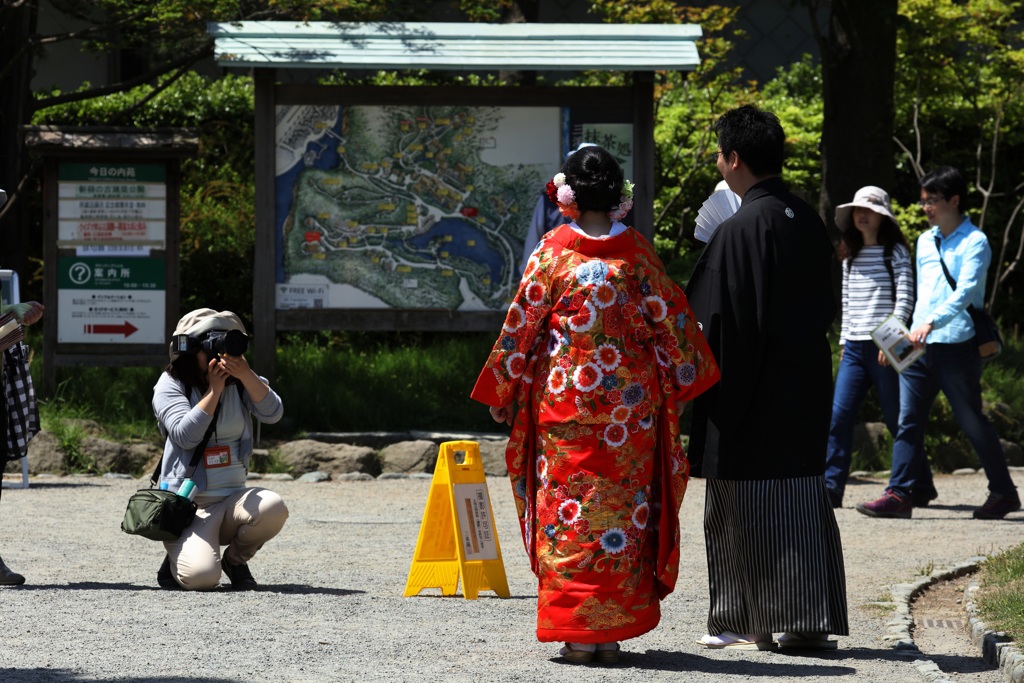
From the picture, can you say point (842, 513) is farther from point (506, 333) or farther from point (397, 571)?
point (506, 333)

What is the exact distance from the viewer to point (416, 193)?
11.3 meters

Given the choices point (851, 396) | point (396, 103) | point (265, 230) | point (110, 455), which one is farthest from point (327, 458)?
point (851, 396)

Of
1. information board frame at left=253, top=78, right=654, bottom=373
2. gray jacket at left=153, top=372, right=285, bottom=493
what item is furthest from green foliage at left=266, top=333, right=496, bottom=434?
gray jacket at left=153, top=372, right=285, bottom=493

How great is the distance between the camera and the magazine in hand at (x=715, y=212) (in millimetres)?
5512

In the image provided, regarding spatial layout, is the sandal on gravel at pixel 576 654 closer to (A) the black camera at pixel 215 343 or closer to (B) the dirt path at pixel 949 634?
(B) the dirt path at pixel 949 634

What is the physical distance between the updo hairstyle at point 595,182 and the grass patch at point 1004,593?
2088 millimetres

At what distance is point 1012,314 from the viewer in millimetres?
14289

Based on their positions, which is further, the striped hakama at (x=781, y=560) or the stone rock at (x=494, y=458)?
the stone rock at (x=494, y=458)

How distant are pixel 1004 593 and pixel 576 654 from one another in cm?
209

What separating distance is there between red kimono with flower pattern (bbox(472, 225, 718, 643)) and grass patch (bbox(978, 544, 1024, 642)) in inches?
56.4

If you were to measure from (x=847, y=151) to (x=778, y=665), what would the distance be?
780cm

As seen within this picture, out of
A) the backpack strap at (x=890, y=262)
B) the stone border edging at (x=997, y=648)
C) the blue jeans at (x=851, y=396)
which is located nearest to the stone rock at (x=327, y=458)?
the blue jeans at (x=851, y=396)

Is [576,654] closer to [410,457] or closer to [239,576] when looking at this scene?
[239,576]

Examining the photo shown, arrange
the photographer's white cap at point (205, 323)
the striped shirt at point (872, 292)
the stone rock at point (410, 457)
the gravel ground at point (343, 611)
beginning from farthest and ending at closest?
the stone rock at point (410, 457), the striped shirt at point (872, 292), the photographer's white cap at point (205, 323), the gravel ground at point (343, 611)
